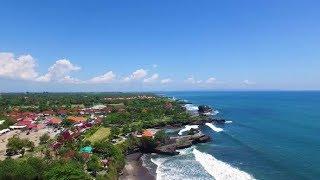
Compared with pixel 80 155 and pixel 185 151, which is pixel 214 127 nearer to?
pixel 185 151

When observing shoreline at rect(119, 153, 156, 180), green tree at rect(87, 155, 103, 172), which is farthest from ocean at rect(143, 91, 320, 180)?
green tree at rect(87, 155, 103, 172)

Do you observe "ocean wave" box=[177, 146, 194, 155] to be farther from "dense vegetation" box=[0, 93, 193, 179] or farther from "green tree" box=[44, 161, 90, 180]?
"green tree" box=[44, 161, 90, 180]

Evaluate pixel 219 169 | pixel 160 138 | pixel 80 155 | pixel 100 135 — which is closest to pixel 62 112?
pixel 100 135

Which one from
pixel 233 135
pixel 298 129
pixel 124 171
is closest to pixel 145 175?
pixel 124 171

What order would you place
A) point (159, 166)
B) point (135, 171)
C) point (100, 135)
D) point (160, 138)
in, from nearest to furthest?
1. point (135, 171)
2. point (159, 166)
3. point (160, 138)
4. point (100, 135)

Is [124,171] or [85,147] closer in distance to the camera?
[124,171]

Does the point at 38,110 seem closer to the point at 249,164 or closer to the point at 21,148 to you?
the point at 21,148

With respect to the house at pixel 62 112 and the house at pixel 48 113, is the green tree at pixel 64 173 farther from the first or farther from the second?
the house at pixel 48 113
